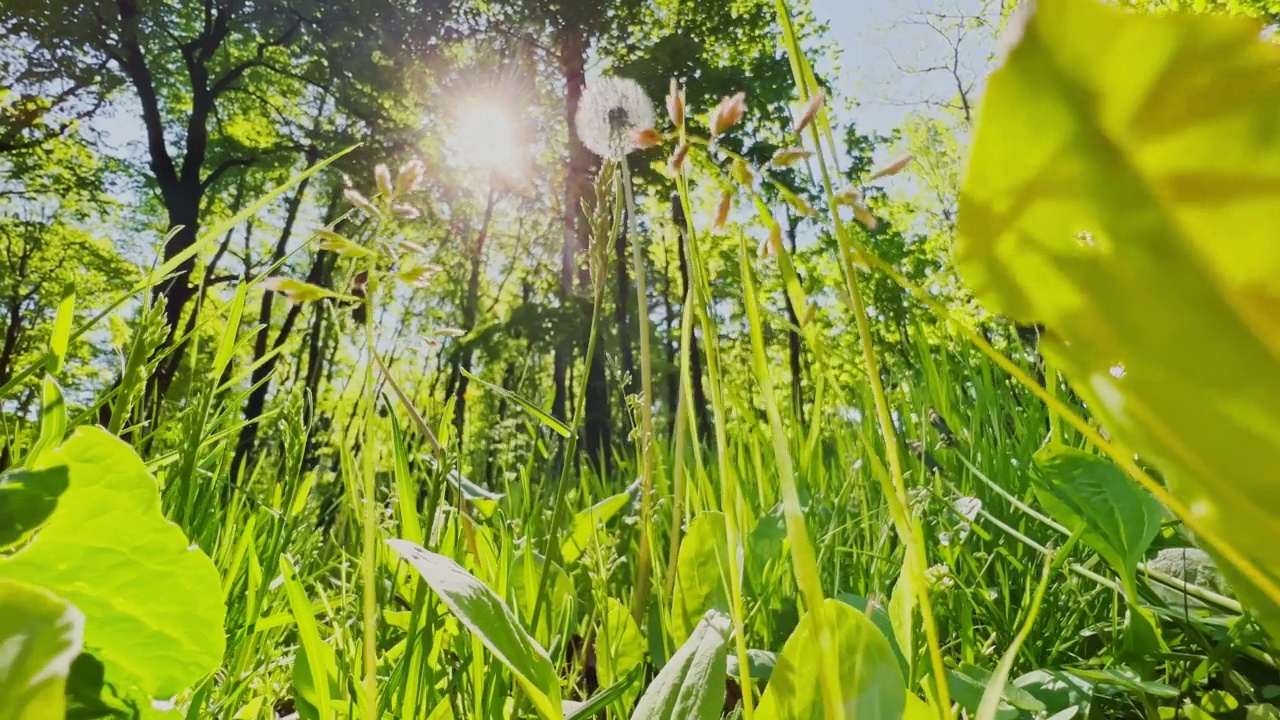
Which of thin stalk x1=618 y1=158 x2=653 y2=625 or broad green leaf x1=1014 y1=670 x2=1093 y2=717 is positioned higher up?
thin stalk x1=618 y1=158 x2=653 y2=625

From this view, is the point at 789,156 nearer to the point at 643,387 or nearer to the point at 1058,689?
the point at 643,387

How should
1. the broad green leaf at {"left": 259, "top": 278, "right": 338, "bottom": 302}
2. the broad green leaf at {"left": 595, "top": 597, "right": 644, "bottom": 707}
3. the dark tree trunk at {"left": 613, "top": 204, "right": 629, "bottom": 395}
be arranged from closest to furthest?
the broad green leaf at {"left": 259, "top": 278, "right": 338, "bottom": 302}
the broad green leaf at {"left": 595, "top": 597, "right": 644, "bottom": 707}
the dark tree trunk at {"left": 613, "top": 204, "right": 629, "bottom": 395}

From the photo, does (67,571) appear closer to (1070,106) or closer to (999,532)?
(1070,106)

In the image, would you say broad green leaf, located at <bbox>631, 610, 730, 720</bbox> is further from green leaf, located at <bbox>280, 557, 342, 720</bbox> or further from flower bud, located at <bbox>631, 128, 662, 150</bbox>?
flower bud, located at <bbox>631, 128, 662, 150</bbox>

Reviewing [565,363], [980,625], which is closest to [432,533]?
[980,625]

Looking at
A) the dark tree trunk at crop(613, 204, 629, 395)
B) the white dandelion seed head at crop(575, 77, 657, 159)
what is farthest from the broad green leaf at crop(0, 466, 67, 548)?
the dark tree trunk at crop(613, 204, 629, 395)

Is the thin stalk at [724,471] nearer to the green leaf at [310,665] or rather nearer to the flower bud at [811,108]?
the flower bud at [811,108]

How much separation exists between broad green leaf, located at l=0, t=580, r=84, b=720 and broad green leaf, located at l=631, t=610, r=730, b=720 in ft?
1.07

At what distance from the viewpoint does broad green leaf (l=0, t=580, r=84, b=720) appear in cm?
18

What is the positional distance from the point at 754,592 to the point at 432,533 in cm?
38

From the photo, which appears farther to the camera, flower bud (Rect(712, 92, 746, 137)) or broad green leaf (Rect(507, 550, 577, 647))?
broad green leaf (Rect(507, 550, 577, 647))

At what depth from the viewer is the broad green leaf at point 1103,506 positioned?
61 centimetres

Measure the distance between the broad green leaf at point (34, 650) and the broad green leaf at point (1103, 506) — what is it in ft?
2.21

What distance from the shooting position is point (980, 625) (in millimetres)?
820
